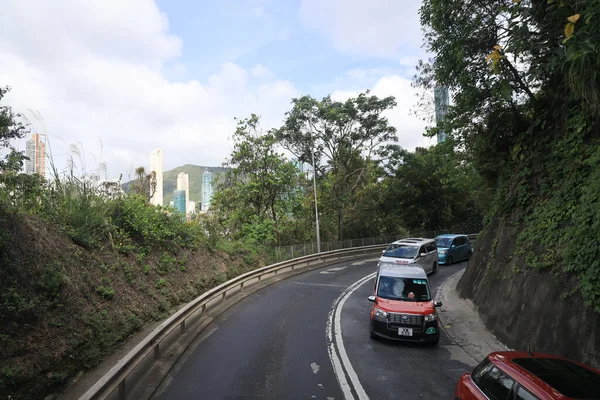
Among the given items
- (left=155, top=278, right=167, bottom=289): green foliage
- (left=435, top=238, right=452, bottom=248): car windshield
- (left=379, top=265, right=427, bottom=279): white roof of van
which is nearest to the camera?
(left=379, top=265, right=427, bottom=279): white roof of van

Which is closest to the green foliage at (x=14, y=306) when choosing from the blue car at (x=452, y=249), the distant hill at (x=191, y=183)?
the blue car at (x=452, y=249)

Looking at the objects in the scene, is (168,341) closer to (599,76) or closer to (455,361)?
(455,361)

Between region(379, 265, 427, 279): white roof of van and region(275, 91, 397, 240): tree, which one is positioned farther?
region(275, 91, 397, 240): tree

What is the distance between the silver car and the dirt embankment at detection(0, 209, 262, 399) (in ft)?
33.7

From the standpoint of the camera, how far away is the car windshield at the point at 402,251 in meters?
17.4

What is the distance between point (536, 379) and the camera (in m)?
3.95

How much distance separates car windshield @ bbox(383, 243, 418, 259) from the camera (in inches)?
687

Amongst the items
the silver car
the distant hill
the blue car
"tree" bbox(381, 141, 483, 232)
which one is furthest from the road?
the distant hill

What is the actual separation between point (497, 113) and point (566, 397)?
11.6m

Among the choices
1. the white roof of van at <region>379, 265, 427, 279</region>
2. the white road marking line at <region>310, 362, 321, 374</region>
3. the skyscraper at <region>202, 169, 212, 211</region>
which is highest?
the skyscraper at <region>202, 169, 212, 211</region>

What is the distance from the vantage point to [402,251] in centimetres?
1777

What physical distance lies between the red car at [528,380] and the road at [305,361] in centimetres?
171

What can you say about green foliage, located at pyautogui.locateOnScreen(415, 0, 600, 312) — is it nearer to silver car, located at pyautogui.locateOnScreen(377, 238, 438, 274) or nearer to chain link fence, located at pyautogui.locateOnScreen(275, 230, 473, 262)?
silver car, located at pyautogui.locateOnScreen(377, 238, 438, 274)

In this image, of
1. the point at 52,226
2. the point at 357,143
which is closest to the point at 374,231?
the point at 357,143
